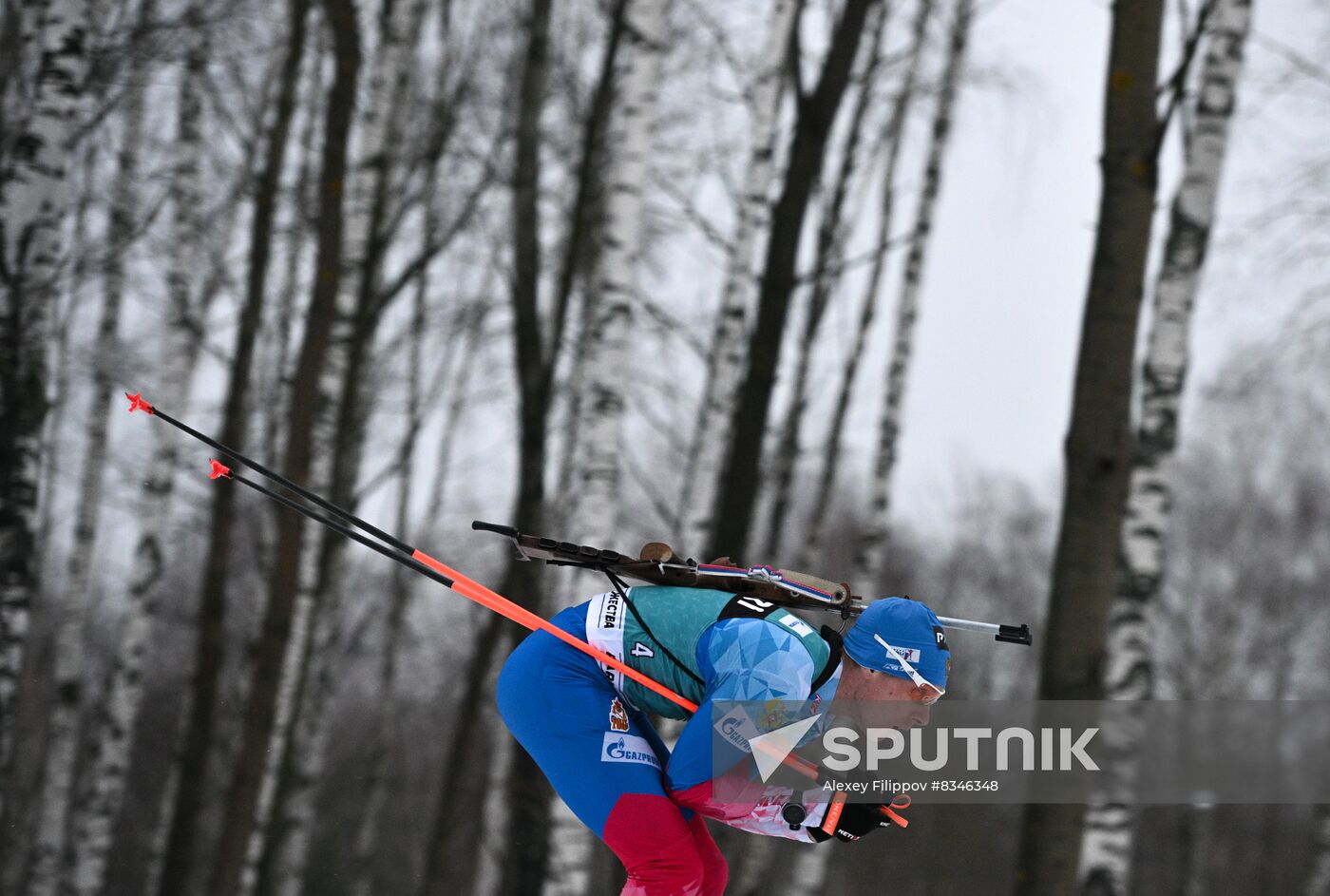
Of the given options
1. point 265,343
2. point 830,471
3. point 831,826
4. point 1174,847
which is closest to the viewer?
point 831,826

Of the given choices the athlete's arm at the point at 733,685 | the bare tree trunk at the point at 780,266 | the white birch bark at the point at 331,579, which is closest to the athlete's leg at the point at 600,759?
the athlete's arm at the point at 733,685

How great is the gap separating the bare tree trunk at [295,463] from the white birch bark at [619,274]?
95.5 inches

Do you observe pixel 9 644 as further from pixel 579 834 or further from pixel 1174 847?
pixel 1174 847

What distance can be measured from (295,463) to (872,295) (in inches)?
256

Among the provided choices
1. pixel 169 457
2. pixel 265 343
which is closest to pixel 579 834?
pixel 169 457

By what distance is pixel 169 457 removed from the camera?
11.1 m

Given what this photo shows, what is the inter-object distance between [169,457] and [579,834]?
274 inches

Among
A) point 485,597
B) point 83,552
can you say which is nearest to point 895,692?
point 485,597

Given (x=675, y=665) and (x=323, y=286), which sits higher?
(x=323, y=286)

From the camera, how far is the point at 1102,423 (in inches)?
190

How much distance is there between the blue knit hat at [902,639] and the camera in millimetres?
2994

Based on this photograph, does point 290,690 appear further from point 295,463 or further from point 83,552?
point 295,463

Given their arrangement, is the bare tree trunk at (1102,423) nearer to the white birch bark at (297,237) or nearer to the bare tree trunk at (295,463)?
the bare tree trunk at (295,463)

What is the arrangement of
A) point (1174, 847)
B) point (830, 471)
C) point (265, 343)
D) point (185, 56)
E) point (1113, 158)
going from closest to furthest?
point (1113, 158) → point (185, 56) → point (830, 471) → point (265, 343) → point (1174, 847)
